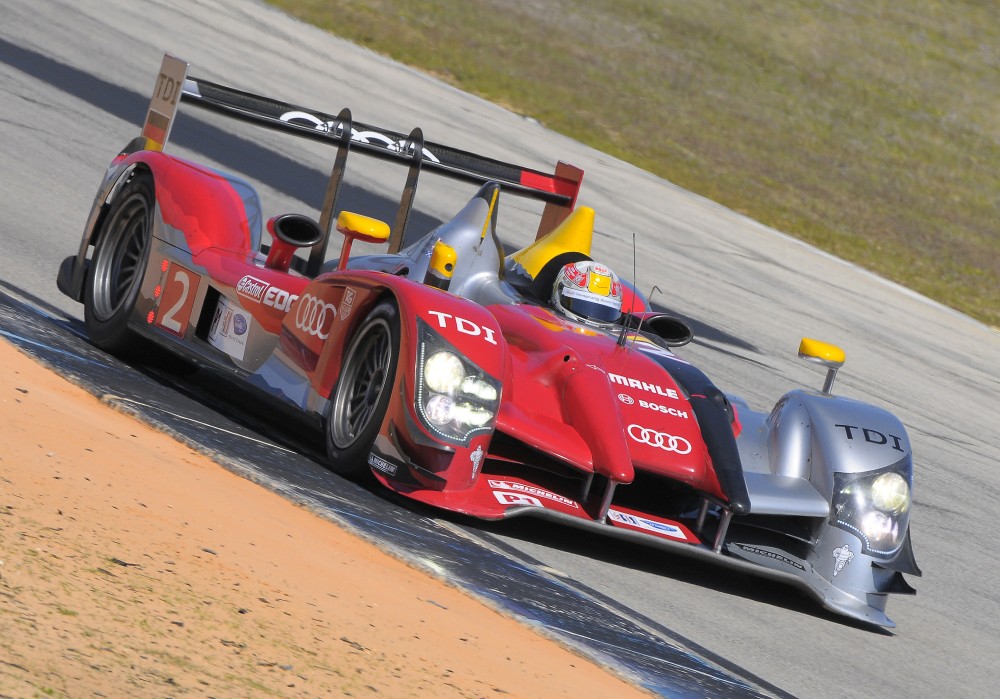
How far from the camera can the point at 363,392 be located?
6262mm

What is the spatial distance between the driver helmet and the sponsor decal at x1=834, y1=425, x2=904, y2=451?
1.27m

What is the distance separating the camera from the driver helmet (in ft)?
23.6

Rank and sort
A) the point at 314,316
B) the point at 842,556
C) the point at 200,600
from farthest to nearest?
the point at 314,316 → the point at 842,556 → the point at 200,600


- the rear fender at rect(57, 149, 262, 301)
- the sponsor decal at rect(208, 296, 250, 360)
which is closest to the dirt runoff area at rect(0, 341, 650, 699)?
the sponsor decal at rect(208, 296, 250, 360)

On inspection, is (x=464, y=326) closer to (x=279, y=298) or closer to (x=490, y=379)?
(x=490, y=379)

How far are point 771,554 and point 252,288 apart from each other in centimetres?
273

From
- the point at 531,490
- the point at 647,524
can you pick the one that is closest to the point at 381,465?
the point at 531,490

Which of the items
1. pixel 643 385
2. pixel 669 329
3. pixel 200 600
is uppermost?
pixel 669 329

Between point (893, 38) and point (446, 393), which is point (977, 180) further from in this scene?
point (446, 393)

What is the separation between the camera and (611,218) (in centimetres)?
1938

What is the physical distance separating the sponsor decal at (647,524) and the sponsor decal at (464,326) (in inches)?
34.1

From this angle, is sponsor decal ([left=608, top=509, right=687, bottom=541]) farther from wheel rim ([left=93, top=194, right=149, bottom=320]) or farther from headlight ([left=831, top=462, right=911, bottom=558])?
wheel rim ([left=93, top=194, right=149, bottom=320])

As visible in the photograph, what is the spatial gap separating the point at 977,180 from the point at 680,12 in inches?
445

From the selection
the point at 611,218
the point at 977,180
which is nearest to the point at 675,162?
the point at 611,218
